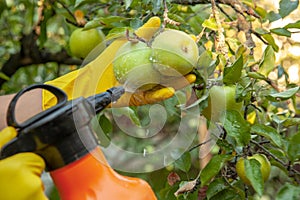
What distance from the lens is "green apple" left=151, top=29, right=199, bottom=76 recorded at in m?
0.91

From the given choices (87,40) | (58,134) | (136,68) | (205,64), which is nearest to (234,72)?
(205,64)

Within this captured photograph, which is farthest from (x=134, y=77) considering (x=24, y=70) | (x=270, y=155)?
(x=24, y=70)

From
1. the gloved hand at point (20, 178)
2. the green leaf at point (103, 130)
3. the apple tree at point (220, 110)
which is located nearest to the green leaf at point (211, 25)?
the apple tree at point (220, 110)

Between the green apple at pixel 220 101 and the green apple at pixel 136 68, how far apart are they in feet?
0.32

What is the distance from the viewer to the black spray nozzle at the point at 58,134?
2.20 ft

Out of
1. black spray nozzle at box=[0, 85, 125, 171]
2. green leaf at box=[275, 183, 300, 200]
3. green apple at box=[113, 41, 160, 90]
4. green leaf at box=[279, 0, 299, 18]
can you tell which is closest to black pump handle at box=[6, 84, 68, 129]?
black spray nozzle at box=[0, 85, 125, 171]

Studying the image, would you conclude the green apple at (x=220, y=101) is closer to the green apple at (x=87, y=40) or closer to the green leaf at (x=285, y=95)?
the green leaf at (x=285, y=95)

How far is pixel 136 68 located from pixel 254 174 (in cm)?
26

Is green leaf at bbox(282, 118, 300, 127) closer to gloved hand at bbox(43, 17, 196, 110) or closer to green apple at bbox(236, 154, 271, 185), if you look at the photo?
green apple at bbox(236, 154, 271, 185)

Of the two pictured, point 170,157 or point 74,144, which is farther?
point 170,157

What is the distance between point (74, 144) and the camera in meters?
0.70

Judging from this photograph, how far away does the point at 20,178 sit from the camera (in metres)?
0.67

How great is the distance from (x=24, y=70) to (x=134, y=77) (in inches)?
52.7

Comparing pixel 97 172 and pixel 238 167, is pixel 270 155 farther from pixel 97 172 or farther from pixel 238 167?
pixel 97 172
